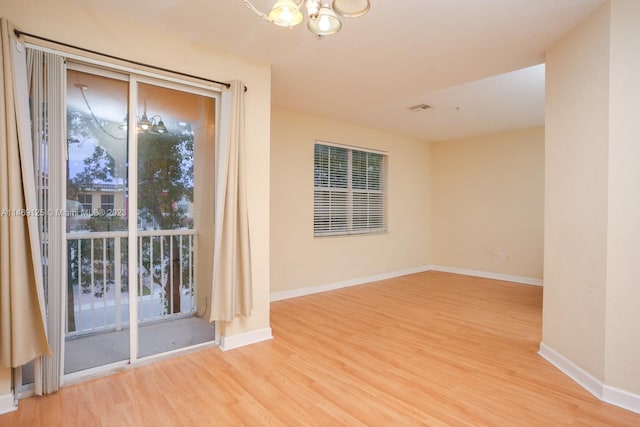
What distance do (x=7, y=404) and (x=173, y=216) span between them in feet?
4.93

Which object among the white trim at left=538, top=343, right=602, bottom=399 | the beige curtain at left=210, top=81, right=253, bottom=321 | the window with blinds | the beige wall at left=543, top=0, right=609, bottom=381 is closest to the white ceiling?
the beige wall at left=543, top=0, right=609, bottom=381

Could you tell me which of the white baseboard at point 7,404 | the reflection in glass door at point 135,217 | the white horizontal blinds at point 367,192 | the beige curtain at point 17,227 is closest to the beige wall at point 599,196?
the reflection in glass door at point 135,217

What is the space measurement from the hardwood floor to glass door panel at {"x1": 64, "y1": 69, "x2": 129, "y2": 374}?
0.99ft

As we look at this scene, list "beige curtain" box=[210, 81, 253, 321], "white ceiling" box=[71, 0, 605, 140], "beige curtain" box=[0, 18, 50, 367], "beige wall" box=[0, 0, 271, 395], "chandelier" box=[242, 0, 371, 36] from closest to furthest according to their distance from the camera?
"chandelier" box=[242, 0, 371, 36] < "beige curtain" box=[0, 18, 50, 367] < "beige wall" box=[0, 0, 271, 395] < "white ceiling" box=[71, 0, 605, 140] < "beige curtain" box=[210, 81, 253, 321]

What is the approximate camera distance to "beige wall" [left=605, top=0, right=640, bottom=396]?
6.66 feet

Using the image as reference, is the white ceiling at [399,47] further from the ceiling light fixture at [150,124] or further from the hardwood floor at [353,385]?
the hardwood floor at [353,385]

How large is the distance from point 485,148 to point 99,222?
6.14 meters

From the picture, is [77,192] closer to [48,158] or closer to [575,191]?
[48,158]

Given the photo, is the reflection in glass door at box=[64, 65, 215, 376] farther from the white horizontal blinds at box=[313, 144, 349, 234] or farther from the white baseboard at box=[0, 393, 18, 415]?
the white horizontal blinds at box=[313, 144, 349, 234]

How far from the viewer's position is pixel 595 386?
219cm

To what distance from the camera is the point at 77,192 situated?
2.33 m

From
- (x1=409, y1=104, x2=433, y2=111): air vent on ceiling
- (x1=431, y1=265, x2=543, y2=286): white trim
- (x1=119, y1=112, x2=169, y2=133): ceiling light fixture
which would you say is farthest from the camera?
(x1=431, y1=265, x2=543, y2=286): white trim

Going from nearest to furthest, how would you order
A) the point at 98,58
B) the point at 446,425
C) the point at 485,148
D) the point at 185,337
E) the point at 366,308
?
the point at 446,425
the point at 98,58
the point at 185,337
the point at 366,308
the point at 485,148

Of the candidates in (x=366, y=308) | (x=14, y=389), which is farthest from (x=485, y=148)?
(x=14, y=389)
